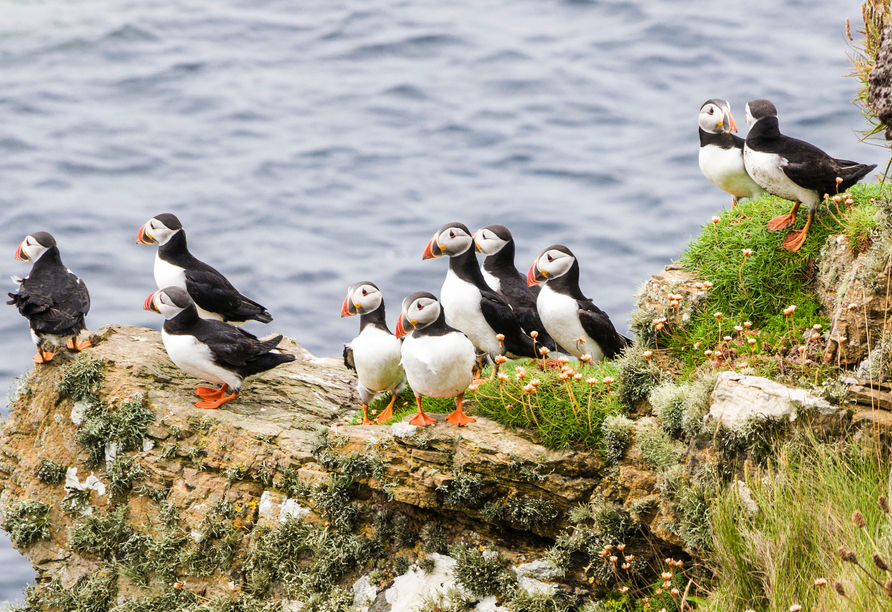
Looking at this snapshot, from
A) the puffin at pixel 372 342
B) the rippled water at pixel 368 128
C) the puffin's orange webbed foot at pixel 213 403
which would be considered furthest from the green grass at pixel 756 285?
the rippled water at pixel 368 128

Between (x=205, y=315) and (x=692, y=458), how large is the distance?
15.9ft

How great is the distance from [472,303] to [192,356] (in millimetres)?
2336

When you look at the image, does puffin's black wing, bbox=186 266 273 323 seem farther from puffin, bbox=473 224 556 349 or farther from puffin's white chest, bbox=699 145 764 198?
puffin's white chest, bbox=699 145 764 198

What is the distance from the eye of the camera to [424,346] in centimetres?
630

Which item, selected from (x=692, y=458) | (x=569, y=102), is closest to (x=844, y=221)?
(x=692, y=458)

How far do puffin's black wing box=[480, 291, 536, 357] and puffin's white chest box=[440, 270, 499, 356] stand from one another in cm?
5

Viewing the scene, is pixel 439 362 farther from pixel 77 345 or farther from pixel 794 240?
pixel 77 345

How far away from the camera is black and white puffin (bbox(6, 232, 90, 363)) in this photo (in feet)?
25.3

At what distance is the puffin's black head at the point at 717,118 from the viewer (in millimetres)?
8273

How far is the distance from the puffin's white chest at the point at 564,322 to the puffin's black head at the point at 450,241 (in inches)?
31.2

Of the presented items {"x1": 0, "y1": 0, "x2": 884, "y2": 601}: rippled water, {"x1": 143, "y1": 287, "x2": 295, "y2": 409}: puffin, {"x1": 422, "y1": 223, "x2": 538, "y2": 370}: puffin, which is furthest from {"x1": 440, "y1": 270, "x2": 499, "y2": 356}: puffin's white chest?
{"x1": 0, "y1": 0, "x2": 884, "y2": 601}: rippled water

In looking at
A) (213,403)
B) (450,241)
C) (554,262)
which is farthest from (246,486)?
(554,262)

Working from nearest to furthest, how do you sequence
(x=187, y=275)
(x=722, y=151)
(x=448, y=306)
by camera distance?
1. (x=448, y=306)
2. (x=722, y=151)
3. (x=187, y=275)

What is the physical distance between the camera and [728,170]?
8.23 metres
